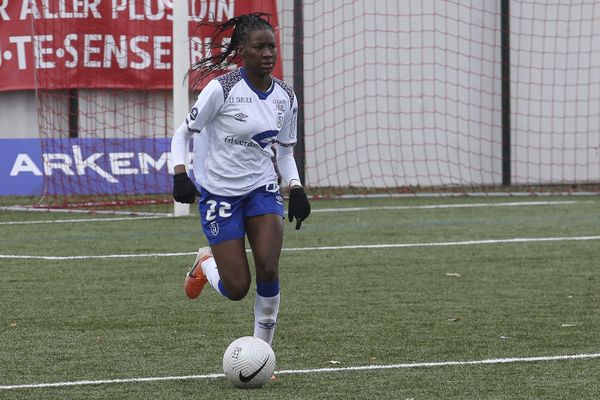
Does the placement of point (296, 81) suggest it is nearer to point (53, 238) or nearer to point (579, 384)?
point (53, 238)

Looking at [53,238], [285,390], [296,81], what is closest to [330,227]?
[53,238]

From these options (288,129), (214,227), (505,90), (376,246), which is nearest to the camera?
(214,227)

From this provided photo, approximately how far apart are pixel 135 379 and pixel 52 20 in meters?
11.6

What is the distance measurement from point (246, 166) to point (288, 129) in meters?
0.33

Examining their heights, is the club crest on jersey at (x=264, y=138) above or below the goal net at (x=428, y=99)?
above

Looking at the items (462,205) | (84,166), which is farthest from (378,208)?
(84,166)

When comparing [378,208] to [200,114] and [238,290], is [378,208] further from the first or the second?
[200,114]

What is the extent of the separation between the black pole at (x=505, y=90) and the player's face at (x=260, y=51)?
44.5ft

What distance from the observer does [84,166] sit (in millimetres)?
17438

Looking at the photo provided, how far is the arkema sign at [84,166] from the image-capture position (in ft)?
57.0

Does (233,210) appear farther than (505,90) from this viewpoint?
No

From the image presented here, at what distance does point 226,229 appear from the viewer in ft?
22.5

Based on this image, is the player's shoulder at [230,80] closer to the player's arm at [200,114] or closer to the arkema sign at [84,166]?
the player's arm at [200,114]

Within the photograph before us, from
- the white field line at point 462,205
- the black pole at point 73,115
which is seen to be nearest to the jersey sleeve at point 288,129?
the white field line at point 462,205
